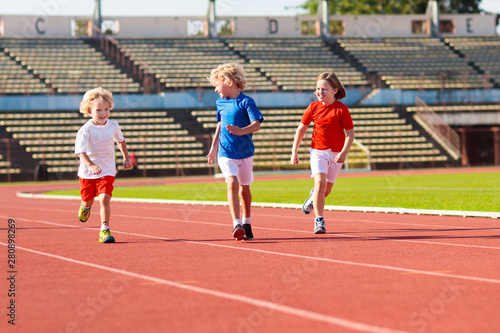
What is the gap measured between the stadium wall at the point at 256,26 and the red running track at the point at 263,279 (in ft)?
141

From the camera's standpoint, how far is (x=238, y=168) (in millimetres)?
9844

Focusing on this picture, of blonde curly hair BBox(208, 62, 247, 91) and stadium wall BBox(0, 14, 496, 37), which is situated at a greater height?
stadium wall BBox(0, 14, 496, 37)

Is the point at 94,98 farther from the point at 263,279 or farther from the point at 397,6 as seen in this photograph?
the point at 397,6

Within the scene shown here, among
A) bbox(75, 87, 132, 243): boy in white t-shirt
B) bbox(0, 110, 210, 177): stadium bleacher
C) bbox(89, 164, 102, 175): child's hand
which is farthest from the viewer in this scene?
bbox(0, 110, 210, 177): stadium bleacher

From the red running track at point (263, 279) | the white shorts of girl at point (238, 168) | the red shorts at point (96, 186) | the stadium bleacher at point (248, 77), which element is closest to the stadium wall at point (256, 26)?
the stadium bleacher at point (248, 77)

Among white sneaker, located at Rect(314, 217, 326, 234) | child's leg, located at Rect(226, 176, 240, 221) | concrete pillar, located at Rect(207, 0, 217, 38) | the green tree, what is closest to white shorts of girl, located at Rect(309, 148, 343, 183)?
white sneaker, located at Rect(314, 217, 326, 234)

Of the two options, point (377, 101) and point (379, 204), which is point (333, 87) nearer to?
point (379, 204)

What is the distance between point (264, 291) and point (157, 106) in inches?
1535

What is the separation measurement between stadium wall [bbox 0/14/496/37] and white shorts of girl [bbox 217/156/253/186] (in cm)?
4498

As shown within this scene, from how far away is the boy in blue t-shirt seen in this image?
9742 mm

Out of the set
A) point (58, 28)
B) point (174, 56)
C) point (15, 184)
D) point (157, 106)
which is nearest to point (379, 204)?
point (15, 184)

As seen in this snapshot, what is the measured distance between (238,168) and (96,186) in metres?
1.76

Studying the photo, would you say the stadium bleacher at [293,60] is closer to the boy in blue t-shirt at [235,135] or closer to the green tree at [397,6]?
the green tree at [397,6]

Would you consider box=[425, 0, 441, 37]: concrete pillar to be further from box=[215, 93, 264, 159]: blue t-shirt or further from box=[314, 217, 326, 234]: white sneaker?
box=[215, 93, 264, 159]: blue t-shirt
